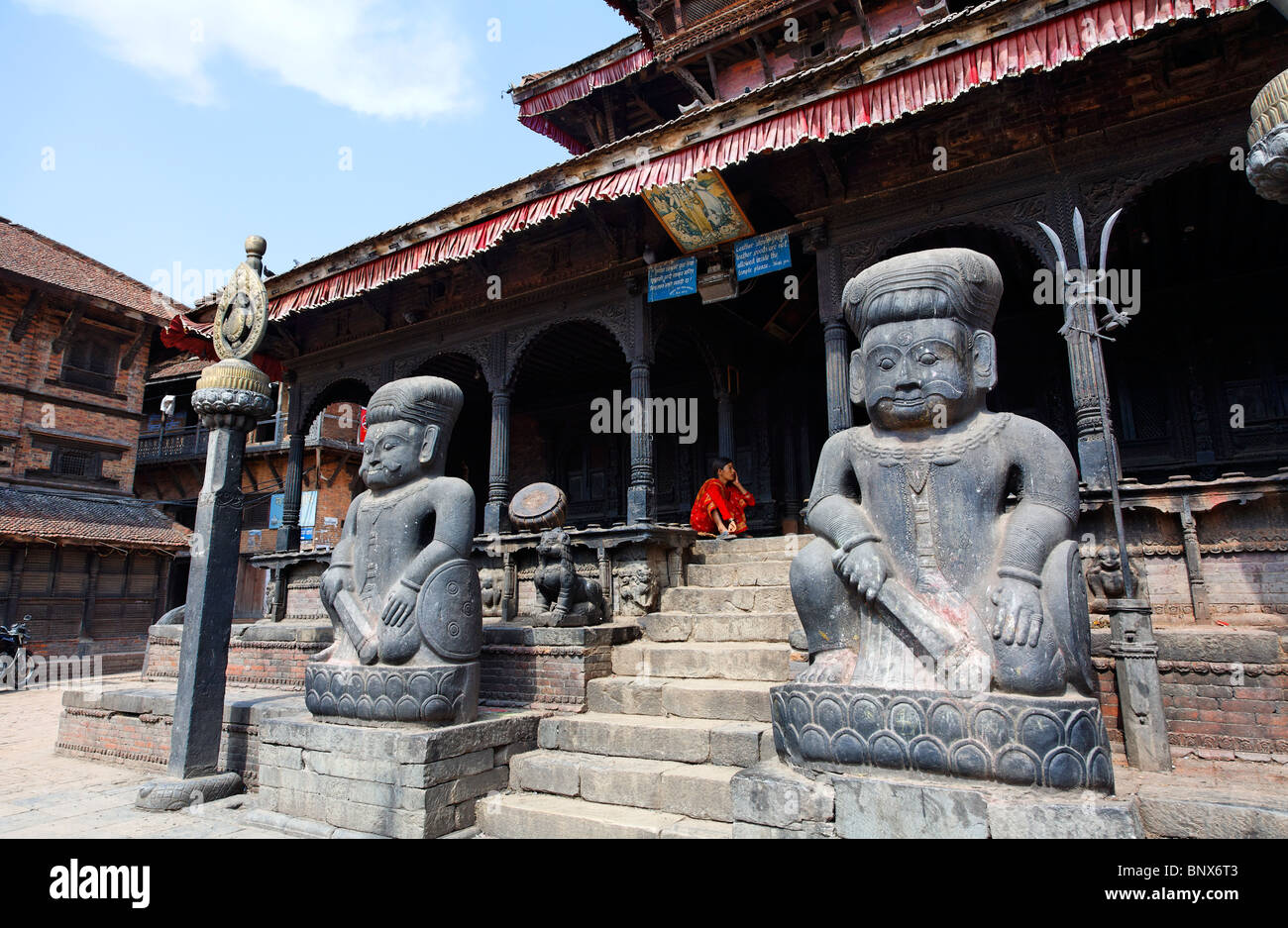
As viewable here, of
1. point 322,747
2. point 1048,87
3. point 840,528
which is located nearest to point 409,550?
point 322,747

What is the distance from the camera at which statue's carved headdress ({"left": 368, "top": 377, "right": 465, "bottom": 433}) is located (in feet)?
16.9

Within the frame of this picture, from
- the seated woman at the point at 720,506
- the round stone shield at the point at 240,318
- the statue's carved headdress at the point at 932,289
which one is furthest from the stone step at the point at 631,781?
the seated woman at the point at 720,506

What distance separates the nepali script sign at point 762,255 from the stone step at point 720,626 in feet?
14.3

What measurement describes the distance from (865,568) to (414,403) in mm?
3434

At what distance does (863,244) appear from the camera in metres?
8.27

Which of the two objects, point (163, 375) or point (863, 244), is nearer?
point (863, 244)

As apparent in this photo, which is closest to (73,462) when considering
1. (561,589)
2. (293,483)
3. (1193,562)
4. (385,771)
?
(293,483)

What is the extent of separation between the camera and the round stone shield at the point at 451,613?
4.66 metres

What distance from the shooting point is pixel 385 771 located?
434 centimetres

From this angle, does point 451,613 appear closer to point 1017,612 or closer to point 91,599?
point 1017,612

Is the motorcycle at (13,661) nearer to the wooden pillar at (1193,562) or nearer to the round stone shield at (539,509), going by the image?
the round stone shield at (539,509)

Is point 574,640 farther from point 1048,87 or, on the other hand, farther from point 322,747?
point 1048,87

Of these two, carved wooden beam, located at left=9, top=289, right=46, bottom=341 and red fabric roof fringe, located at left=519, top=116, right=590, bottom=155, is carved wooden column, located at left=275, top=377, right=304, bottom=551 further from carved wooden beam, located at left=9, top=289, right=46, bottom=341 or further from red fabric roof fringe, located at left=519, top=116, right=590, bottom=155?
carved wooden beam, located at left=9, top=289, right=46, bottom=341

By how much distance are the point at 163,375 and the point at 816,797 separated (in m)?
30.1
